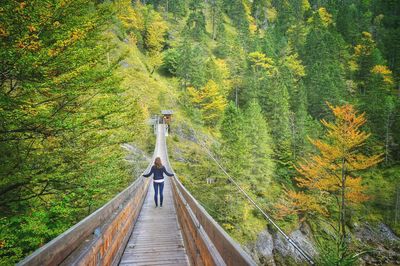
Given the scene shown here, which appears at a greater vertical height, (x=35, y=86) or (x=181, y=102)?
(x=181, y=102)

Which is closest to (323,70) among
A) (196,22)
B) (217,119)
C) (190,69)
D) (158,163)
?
(217,119)

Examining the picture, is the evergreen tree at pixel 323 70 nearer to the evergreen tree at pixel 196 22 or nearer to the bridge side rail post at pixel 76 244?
the evergreen tree at pixel 196 22

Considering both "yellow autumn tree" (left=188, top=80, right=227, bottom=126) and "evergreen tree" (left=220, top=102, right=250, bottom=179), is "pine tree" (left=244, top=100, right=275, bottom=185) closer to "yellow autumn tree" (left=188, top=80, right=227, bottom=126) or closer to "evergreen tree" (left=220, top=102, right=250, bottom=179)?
"evergreen tree" (left=220, top=102, right=250, bottom=179)

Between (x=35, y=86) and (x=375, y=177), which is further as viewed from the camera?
(x=375, y=177)

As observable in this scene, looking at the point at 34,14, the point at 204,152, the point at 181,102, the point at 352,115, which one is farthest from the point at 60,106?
the point at 181,102

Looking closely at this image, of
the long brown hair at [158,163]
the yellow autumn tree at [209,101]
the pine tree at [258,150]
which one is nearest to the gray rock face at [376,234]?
the pine tree at [258,150]

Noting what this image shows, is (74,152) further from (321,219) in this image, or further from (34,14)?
(321,219)

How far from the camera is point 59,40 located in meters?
6.16

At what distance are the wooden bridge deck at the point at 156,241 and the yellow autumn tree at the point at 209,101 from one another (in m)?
38.7

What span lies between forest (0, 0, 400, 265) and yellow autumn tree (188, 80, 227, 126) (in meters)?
0.28

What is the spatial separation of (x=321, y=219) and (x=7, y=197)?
32962 millimetres

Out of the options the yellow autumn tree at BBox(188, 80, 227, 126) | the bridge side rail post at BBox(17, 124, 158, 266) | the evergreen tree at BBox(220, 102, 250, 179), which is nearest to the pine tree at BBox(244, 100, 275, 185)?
the evergreen tree at BBox(220, 102, 250, 179)

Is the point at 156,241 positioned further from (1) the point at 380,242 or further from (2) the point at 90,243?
(1) the point at 380,242

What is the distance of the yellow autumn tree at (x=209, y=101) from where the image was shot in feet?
160
